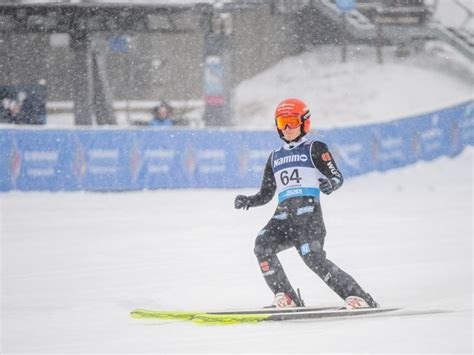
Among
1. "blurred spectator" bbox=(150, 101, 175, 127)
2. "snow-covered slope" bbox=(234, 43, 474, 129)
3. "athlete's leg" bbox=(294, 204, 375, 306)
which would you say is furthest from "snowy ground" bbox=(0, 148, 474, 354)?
"snow-covered slope" bbox=(234, 43, 474, 129)

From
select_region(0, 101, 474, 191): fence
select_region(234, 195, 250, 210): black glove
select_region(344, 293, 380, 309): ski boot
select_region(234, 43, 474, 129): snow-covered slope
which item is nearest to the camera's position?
select_region(344, 293, 380, 309): ski boot

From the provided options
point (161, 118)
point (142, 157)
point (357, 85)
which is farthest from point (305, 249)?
point (357, 85)

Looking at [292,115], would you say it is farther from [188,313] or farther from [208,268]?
[208,268]

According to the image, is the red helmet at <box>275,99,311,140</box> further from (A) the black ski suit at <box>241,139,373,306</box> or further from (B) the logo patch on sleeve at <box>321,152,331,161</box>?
(B) the logo patch on sleeve at <box>321,152,331,161</box>

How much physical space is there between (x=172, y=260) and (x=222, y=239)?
1964 millimetres

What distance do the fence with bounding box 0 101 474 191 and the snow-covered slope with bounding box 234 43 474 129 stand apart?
27.5 feet

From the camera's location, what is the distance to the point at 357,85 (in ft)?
94.3

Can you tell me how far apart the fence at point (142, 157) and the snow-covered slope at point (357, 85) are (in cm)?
838

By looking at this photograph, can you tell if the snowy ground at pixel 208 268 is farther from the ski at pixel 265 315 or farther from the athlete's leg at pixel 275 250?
the athlete's leg at pixel 275 250

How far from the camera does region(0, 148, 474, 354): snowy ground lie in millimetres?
6773

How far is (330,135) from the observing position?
19.2 m

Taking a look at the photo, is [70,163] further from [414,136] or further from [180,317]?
[180,317]

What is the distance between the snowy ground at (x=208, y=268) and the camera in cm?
677

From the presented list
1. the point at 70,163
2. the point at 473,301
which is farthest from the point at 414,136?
the point at 473,301
